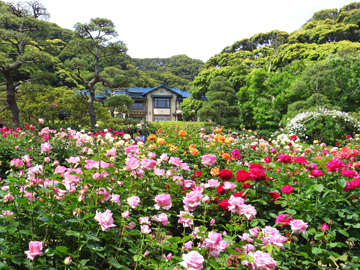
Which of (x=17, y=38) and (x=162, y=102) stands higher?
(x=17, y=38)

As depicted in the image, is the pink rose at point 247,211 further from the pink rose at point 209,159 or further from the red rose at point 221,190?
the pink rose at point 209,159

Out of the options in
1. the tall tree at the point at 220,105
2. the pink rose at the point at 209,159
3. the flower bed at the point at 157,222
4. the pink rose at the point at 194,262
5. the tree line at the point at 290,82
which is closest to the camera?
the pink rose at the point at 194,262

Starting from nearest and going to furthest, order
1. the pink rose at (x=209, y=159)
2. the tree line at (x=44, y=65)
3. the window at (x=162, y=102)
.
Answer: the pink rose at (x=209, y=159) → the tree line at (x=44, y=65) → the window at (x=162, y=102)

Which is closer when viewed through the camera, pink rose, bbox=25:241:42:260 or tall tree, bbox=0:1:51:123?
pink rose, bbox=25:241:42:260

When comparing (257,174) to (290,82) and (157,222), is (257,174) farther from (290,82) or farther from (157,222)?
(290,82)

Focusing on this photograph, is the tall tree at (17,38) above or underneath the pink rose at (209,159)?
above

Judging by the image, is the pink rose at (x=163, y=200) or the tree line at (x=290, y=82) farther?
the tree line at (x=290, y=82)

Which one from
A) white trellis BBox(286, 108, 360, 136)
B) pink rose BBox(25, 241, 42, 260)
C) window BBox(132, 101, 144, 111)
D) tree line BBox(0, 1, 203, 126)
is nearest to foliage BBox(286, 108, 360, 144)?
white trellis BBox(286, 108, 360, 136)

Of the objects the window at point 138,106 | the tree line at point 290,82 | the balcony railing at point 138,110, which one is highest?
the tree line at point 290,82

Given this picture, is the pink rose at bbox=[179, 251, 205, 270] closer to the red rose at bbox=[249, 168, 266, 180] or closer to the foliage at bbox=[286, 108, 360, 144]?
the red rose at bbox=[249, 168, 266, 180]

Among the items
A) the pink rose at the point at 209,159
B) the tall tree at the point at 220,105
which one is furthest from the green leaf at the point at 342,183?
the tall tree at the point at 220,105

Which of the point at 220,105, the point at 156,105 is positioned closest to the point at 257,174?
the point at 220,105

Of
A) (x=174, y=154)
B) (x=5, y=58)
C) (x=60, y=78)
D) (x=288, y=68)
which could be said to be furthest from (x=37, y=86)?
(x=60, y=78)

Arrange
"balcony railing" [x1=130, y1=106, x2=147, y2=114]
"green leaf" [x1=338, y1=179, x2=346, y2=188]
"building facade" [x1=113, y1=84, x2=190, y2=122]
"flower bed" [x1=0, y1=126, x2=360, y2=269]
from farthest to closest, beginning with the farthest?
"building facade" [x1=113, y1=84, x2=190, y2=122] < "balcony railing" [x1=130, y1=106, x2=147, y2=114] < "green leaf" [x1=338, y1=179, x2=346, y2=188] < "flower bed" [x1=0, y1=126, x2=360, y2=269]
